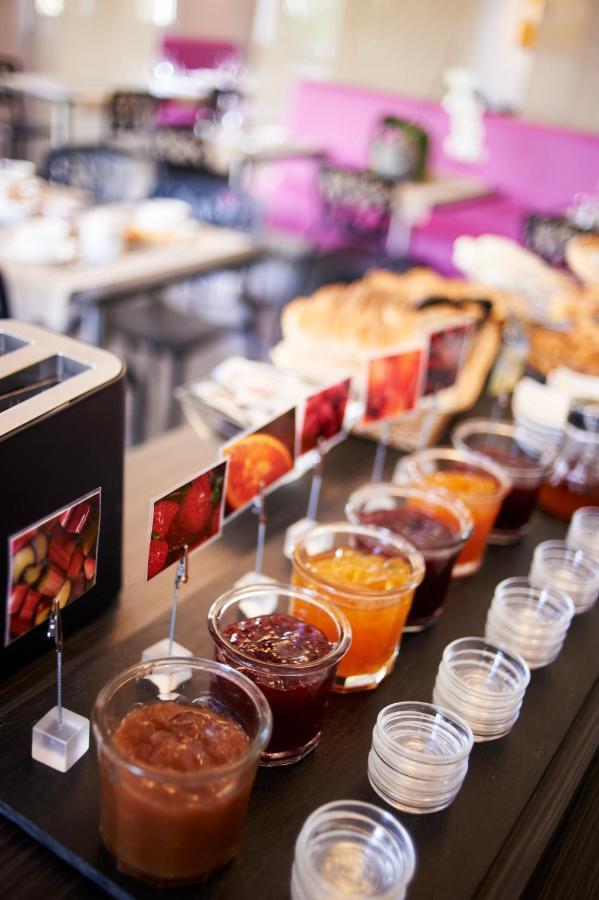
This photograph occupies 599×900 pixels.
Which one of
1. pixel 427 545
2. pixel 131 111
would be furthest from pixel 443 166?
pixel 427 545

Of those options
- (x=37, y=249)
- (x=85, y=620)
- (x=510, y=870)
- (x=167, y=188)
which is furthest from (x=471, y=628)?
(x=167, y=188)

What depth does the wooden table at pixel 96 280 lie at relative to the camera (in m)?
2.67

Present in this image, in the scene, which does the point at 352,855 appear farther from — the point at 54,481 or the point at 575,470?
the point at 575,470

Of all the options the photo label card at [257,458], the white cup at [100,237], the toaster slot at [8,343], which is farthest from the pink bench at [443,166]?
the toaster slot at [8,343]

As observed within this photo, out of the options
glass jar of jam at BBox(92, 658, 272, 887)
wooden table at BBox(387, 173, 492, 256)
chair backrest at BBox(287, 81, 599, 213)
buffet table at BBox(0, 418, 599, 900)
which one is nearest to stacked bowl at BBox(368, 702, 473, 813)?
buffet table at BBox(0, 418, 599, 900)

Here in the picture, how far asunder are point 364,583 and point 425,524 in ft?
0.74

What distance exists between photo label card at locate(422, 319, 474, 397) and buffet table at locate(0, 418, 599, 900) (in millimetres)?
355

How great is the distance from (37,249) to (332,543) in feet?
6.38

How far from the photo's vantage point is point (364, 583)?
1089 mm

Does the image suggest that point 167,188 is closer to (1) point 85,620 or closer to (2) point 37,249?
(2) point 37,249

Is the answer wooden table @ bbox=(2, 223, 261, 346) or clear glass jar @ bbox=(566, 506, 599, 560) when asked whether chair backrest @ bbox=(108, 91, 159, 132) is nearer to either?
wooden table @ bbox=(2, 223, 261, 346)

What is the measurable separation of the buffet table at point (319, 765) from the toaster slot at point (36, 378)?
31 cm

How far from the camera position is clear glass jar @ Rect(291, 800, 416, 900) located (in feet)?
2.50

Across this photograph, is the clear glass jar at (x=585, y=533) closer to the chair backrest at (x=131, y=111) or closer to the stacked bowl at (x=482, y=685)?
the stacked bowl at (x=482, y=685)
